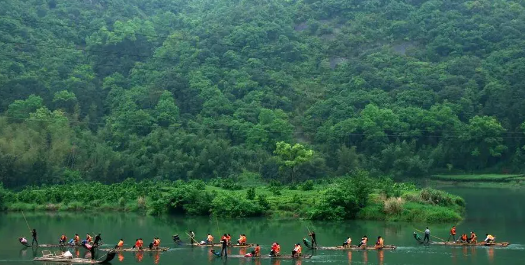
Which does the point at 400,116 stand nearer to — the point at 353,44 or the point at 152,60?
the point at 353,44

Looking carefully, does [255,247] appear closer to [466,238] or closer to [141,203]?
[466,238]

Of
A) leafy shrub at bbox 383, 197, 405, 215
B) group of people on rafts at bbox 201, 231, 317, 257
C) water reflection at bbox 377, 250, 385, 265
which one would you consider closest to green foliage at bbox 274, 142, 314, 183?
leafy shrub at bbox 383, 197, 405, 215

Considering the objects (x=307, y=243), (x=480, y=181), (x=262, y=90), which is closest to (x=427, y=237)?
(x=307, y=243)

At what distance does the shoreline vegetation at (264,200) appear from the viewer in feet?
188

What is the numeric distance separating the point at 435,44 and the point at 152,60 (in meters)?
43.0

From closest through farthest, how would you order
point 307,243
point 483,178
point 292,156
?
point 307,243, point 292,156, point 483,178

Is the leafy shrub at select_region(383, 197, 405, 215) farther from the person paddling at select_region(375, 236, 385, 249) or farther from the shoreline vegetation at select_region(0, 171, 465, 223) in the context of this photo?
the person paddling at select_region(375, 236, 385, 249)

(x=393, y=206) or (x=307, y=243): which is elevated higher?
(x=393, y=206)

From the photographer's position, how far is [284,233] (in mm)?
52625

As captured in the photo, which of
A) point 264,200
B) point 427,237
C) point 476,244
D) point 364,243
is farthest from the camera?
point 264,200

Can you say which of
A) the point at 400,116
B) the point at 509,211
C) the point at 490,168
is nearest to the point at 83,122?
the point at 400,116

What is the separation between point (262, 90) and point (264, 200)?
47235mm

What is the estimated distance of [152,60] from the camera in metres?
120

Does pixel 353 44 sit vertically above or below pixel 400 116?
above
